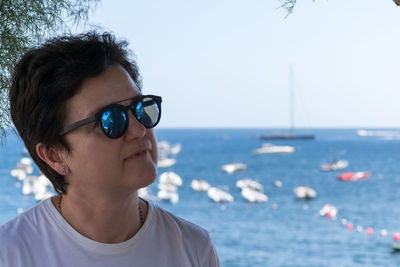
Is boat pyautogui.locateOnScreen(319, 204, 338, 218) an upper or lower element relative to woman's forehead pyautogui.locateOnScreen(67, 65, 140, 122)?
lower

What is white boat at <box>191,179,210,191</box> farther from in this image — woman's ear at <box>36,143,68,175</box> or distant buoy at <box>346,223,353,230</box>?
woman's ear at <box>36,143,68,175</box>

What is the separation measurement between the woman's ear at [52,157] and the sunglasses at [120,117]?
60 mm

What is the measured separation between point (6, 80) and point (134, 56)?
3.11ft

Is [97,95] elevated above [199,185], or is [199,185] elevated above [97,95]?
[97,95]

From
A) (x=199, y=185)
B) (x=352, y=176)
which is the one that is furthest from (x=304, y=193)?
(x=352, y=176)

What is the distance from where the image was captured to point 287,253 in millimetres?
15289

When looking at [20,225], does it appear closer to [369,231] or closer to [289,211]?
[369,231]

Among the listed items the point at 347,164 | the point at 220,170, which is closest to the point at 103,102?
the point at 220,170

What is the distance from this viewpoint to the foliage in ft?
6.59

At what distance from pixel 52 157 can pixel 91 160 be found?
0.12 meters

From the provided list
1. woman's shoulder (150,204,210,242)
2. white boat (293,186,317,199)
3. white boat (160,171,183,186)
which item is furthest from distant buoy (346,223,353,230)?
woman's shoulder (150,204,210,242)

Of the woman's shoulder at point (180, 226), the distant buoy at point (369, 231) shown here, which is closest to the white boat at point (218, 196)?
the distant buoy at point (369, 231)

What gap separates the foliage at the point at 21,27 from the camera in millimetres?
2010

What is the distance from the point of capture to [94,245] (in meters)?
1.05
